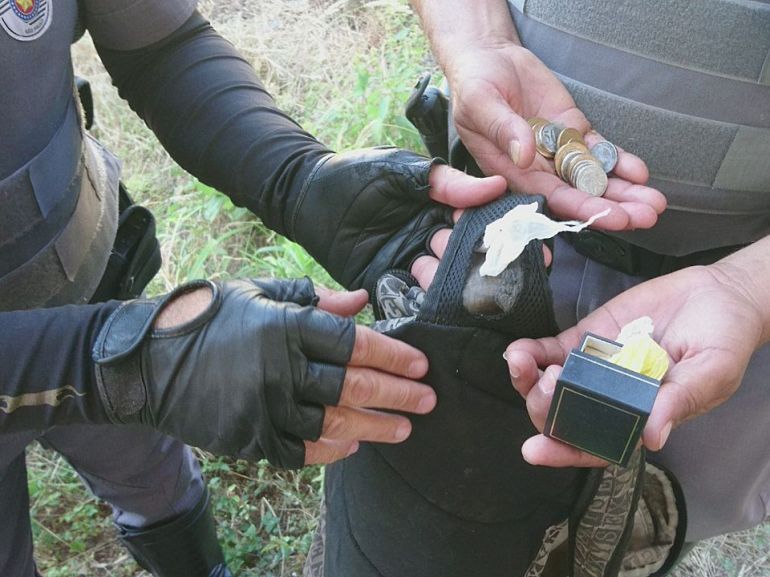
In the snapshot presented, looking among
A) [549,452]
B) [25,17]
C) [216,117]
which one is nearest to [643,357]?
[549,452]

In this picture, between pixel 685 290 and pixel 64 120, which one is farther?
pixel 64 120

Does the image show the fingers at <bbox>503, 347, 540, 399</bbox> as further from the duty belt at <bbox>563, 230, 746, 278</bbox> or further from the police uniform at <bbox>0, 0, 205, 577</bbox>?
the police uniform at <bbox>0, 0, 205, 577</bbox>

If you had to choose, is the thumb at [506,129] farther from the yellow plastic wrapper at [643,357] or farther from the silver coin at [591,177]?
the yellow plastic wrapper at [643,357]

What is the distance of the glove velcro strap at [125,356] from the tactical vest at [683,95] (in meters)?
0.81

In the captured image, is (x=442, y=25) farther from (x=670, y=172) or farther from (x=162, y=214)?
(x=162, y=214)

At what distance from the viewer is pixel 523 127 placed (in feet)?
4.36

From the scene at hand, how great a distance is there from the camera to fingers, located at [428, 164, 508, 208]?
4.45ft

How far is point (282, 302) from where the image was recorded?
1239 mm

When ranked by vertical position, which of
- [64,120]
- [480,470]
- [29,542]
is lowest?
[29,542]

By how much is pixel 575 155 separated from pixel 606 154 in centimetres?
6

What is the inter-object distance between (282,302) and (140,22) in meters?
0.73

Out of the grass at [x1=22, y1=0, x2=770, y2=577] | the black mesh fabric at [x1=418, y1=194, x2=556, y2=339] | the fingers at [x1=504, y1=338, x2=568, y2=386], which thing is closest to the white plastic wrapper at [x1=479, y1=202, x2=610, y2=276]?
the black mesh fabric at [x1=418, y1=194, x2=556, y2=339]

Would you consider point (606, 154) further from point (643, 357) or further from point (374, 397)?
point (374, 397)

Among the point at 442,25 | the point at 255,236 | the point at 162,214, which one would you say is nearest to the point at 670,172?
the point at 442,25
